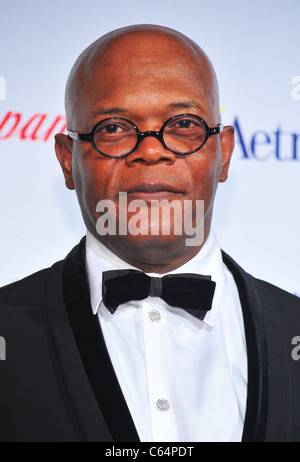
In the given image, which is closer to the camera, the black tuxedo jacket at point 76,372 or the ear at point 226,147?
the black tuxedo jacket at point 76,372

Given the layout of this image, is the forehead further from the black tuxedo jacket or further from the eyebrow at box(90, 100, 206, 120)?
the black tuxedo jacket

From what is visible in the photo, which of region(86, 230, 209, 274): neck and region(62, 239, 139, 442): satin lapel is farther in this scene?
region(86, 230, 209, 274): neck

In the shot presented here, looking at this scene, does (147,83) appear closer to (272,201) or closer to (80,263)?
(80,263)

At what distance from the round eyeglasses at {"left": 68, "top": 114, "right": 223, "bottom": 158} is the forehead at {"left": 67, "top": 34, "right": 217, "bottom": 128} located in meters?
0.03

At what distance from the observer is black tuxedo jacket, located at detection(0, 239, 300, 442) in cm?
125

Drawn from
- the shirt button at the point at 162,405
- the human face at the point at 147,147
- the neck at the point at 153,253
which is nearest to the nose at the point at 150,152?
the human face at the point at 147,147

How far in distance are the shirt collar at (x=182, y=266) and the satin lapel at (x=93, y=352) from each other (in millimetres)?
18

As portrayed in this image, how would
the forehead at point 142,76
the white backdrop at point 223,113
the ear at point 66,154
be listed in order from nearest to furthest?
the forehead at point 142,76 → the ear at point 66,154 → the white backdrop at point 223,113

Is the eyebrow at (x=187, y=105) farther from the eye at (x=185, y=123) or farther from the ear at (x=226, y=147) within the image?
the ear at (x=226, y=147)

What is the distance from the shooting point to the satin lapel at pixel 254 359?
1274 millimetres

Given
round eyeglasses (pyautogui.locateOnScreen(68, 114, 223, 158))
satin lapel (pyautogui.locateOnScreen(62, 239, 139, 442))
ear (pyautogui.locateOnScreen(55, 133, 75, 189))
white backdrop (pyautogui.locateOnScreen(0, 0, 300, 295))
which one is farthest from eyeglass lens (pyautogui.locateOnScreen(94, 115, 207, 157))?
white backdrop (pyautogui.locateOnScreen(0, 0, 300, 295))

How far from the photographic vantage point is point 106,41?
1.39 m

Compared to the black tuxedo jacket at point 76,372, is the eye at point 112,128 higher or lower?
higher

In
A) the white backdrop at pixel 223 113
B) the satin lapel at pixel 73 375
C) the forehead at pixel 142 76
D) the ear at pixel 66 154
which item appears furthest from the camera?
the white backdrop at pixel 223 113
